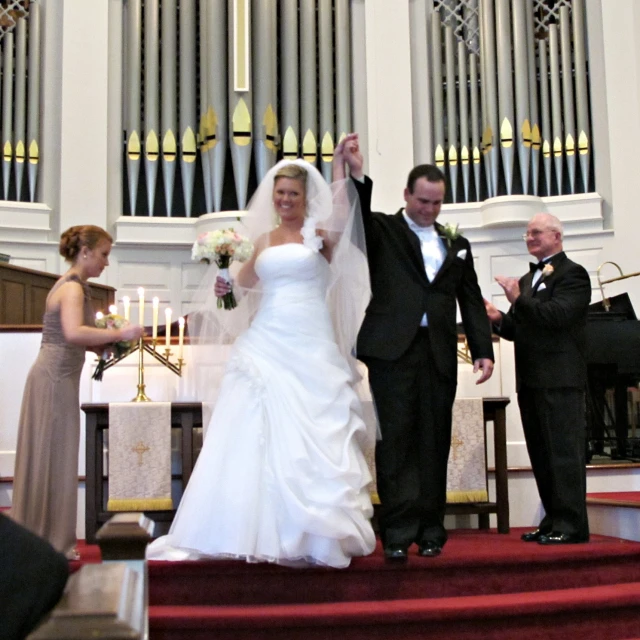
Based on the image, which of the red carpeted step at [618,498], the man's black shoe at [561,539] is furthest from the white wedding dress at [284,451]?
the red carpeted step at [618,498]

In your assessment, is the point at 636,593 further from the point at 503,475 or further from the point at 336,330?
the point at 336,330

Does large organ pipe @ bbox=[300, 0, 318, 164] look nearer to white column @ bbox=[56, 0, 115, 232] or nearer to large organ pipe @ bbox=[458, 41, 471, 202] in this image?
large organ pipe @ bbox=[458, 41, 471, 202]

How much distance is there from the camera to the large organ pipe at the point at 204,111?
8.45m

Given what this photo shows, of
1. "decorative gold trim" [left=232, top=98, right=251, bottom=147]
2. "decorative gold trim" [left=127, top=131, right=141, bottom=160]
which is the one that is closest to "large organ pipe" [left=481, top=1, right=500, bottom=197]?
"decorative gold trim" [left=232, top=98, right=251, bottom=147]

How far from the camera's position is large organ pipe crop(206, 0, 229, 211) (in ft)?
27.5

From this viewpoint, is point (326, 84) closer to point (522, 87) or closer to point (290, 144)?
point (290, 144)

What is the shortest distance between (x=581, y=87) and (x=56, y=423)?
20.0 feet

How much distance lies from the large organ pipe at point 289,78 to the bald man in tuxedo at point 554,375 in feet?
14.2

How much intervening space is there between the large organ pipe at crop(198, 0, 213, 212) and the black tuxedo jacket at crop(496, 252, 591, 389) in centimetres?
446

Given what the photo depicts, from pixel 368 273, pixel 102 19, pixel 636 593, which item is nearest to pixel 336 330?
pixel 368 273

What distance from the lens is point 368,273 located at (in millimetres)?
4105

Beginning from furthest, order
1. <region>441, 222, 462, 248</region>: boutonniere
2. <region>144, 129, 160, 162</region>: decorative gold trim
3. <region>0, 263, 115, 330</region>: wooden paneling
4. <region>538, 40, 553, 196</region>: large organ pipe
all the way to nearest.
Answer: <region>538, 40, 553, 196</region>: large organ pipe, <region>144, 129, 160, 162</region>: decorative gold trim, <region>0, 263, 115, 330</region>: wooden paneling, <region>441, 222, 462, 248</region>: boutonniere

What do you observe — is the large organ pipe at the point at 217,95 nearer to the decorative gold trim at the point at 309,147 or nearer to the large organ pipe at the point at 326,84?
the decorative gold trim at the point at 309,147

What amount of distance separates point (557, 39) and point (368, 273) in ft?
18.0
